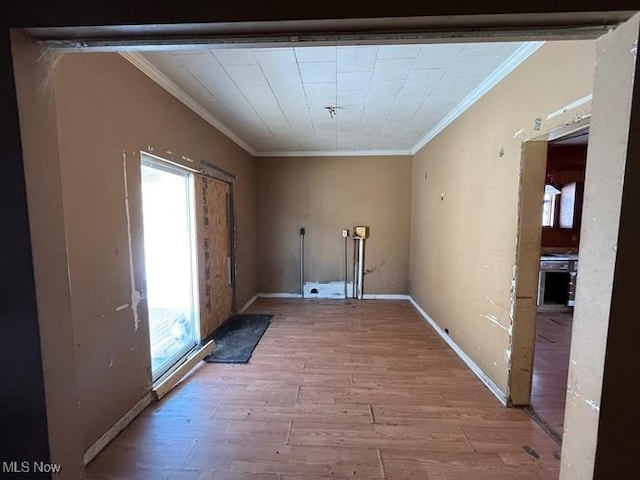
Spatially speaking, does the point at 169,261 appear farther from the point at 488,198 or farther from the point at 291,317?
the point at 488,198

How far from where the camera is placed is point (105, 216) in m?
1.83

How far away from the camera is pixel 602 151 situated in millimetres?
853

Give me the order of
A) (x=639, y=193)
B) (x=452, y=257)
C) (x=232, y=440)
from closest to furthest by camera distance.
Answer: (x=639, y=193) → (x=232, y=440) → (x=452, y=257)

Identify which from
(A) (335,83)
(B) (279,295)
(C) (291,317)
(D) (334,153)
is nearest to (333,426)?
(C) (291,317)

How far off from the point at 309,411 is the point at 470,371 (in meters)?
1.57

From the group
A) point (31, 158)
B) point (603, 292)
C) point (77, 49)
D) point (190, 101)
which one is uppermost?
point (190, 101)

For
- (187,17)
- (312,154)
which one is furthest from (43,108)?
(312,154)

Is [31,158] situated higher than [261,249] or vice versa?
[31,158]

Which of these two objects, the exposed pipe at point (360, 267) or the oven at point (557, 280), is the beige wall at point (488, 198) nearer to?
the exposed pipe at point (360, 267)

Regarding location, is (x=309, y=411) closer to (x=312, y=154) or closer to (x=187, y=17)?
(x=187, y=17)

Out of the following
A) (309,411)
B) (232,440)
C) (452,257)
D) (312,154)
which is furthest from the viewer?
(312,154)

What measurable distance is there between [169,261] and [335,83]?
2.25 m

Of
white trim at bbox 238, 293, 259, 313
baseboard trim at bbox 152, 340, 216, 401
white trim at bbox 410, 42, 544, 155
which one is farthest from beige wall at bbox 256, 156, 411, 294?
baseboard trim at bbox 152, 340, 216, 401

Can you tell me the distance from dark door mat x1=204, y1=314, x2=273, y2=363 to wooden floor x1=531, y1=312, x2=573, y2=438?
8.23 feet
